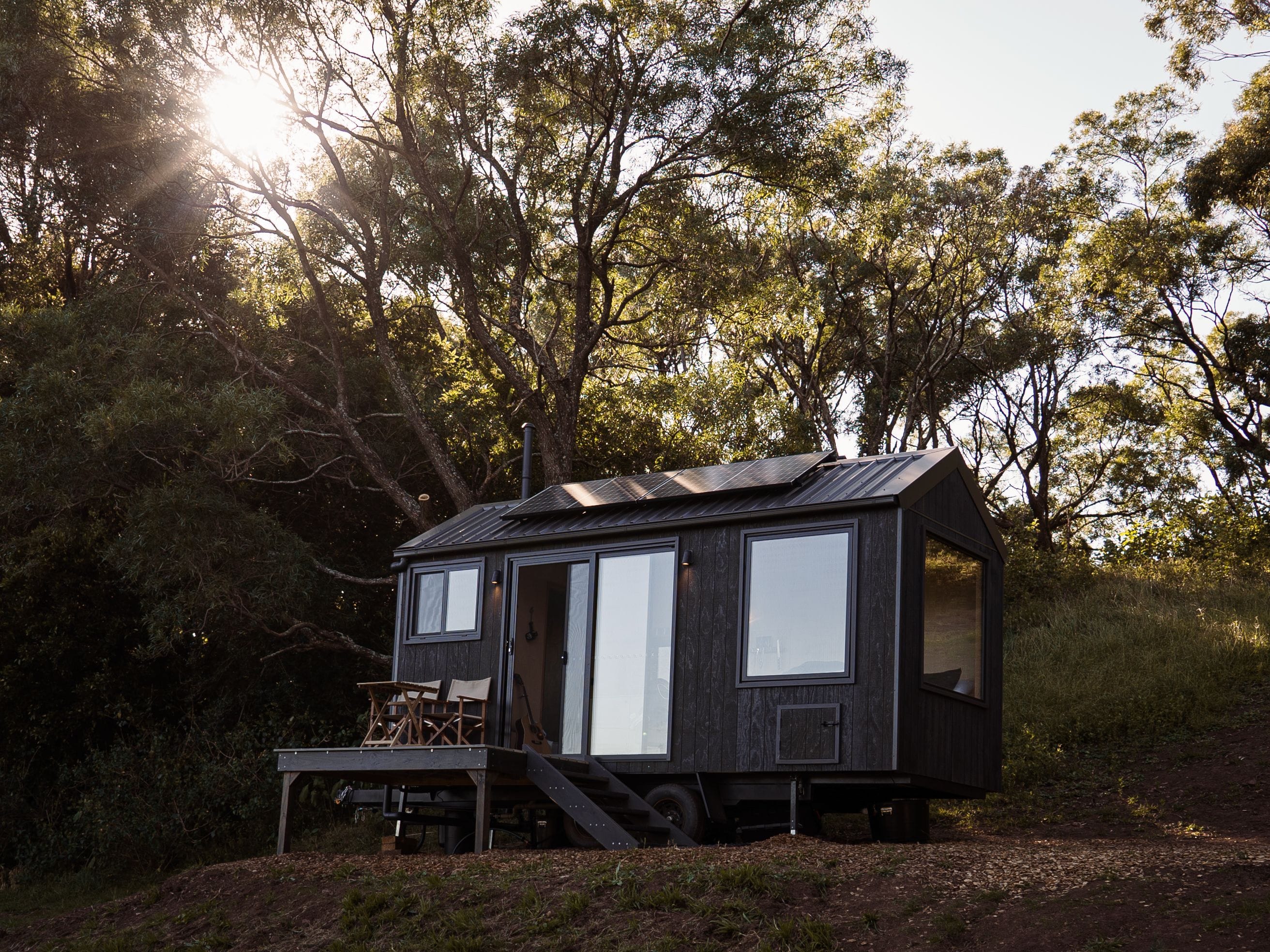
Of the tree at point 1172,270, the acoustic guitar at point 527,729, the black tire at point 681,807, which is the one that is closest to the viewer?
the black tire at point 681,807

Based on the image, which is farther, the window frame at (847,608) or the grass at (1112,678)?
the grass at (1112,678)

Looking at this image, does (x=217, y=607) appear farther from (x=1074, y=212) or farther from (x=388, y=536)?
(x=1074, y=212)

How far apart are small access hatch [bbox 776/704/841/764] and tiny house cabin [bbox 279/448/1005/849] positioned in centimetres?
1

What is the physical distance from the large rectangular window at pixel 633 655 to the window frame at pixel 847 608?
0.72 m

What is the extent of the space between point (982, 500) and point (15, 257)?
15.1 meters

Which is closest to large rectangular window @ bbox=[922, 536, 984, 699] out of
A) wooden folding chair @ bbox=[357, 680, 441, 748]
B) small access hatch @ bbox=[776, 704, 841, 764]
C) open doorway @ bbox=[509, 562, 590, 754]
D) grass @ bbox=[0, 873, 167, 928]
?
small access hatch @ bbox=[776, 704, 841, 764]

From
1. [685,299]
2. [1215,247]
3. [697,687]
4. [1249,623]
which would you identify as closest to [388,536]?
[685,299]

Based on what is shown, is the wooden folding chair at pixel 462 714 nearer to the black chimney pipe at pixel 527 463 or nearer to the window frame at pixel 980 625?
the black chimney pipe at pixel 527 463

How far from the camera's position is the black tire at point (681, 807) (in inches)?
382

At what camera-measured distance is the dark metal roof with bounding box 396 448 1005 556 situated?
942 cm

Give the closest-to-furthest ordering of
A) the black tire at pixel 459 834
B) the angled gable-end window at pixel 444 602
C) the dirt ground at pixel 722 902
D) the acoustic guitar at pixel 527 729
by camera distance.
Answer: the dirt ground at pixel 722 902 → the acoustic guitar at pixel 527 729 → the black tire at pixel 459 834 → the angled gable-end window at pixel 444 602

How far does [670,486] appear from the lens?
10.8 m

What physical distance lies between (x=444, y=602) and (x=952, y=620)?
4.77 metres

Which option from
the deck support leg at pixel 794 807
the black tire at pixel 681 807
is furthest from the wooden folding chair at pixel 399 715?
the deck support leg at pixel 794 807
